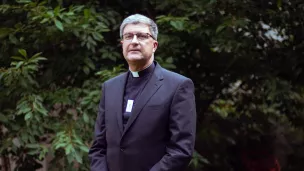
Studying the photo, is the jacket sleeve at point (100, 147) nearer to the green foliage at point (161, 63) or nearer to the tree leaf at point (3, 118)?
the green foliage at point (161, 63)

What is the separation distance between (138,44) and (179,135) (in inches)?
20.6

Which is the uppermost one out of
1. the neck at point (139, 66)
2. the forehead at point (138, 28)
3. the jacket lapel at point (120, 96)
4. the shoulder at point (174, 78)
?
the forehead at point (138, 28)

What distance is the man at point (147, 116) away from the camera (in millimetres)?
3139

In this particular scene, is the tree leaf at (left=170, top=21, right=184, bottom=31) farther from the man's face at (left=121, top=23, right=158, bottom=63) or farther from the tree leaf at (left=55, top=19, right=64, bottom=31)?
the man's face at (left=121, top=23, right=158, bottom=63)

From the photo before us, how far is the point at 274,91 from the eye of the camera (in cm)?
567

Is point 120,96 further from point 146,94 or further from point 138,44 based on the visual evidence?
point 138,44

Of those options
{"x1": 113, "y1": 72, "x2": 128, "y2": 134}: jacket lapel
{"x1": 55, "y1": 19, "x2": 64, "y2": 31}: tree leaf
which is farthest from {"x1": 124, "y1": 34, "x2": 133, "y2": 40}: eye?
{"x1": 55, "y1": 19, "x2": 64, "y2": 31}: tree leaf

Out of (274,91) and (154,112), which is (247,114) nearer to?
(274,91)

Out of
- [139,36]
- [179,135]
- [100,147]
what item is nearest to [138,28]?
[139,36]

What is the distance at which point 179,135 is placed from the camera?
312 centimetres

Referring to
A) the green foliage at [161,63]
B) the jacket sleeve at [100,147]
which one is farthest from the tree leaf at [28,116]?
the jacket sleeve at [100,147]

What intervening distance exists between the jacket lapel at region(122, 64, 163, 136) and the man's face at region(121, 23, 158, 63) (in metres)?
0.12

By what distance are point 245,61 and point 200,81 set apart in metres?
0.53

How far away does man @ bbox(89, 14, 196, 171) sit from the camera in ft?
10.3
